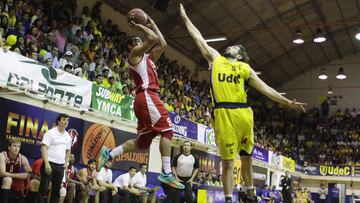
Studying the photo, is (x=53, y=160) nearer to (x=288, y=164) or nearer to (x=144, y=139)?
(x=144, y=139)

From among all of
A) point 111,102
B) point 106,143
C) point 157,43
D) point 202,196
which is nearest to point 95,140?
point 106,143

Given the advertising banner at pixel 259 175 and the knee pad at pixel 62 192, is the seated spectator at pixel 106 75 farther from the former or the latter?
the advertising banner at pixel 259 175

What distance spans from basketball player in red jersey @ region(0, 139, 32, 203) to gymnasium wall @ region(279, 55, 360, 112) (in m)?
32.0

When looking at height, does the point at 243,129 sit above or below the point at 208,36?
below

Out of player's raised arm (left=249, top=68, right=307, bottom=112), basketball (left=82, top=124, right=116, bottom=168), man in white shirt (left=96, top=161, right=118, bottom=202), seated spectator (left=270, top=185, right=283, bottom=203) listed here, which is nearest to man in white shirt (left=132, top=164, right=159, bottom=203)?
man in white shirt (left=96, top=161, right=118, bottom=202)

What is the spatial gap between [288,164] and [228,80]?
25808 millimetres

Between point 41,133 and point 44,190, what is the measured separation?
3126 mm

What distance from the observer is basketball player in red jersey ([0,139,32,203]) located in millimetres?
8586

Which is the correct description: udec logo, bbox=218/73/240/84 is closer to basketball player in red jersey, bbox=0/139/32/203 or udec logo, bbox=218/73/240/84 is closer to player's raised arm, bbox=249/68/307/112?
player's raised arm, bbox=249/68/307/112

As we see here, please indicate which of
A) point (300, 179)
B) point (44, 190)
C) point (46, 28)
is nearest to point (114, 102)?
point (46, 28)

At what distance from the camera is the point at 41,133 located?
36.2 ft

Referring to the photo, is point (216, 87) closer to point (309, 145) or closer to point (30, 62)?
point (30, 62)

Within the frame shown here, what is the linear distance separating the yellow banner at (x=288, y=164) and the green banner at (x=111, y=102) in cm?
1785

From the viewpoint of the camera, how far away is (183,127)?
57.1 feet
